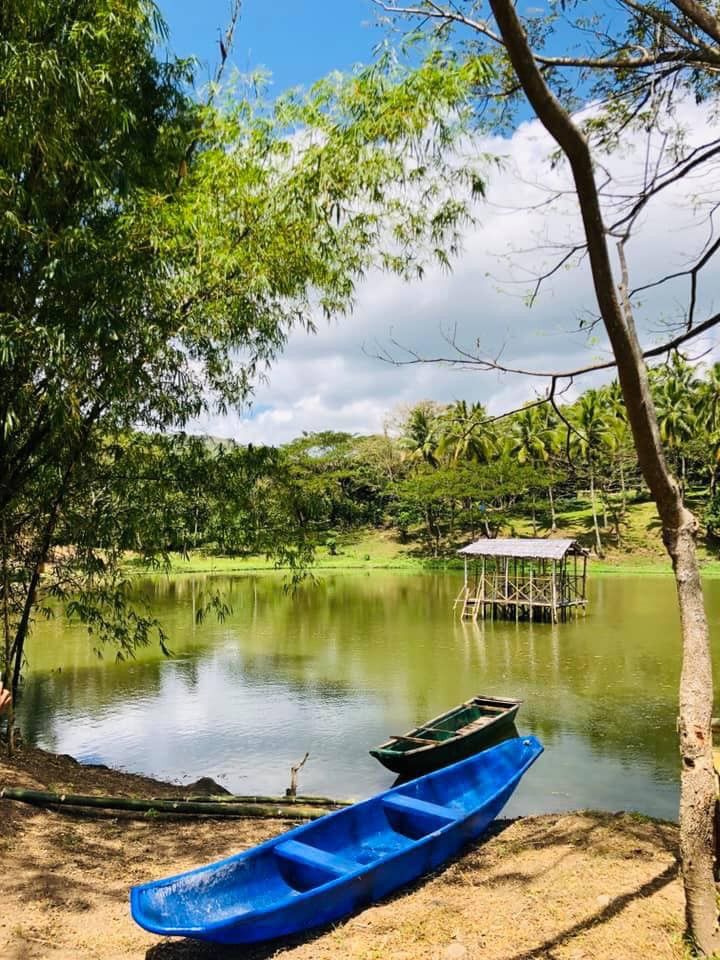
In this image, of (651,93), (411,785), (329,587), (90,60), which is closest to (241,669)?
(411,785)

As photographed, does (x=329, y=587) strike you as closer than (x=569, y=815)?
No

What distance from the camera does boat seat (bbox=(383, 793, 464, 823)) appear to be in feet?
15.4

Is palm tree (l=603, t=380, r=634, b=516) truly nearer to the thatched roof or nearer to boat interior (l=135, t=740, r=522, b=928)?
the thatched roof

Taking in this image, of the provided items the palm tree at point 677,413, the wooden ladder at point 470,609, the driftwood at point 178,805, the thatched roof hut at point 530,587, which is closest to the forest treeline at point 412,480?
the palm tree at point 677,413

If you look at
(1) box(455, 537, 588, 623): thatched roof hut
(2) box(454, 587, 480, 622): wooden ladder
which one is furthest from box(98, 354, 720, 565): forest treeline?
(2) box(454, 587, 480, 622): wooden ladder

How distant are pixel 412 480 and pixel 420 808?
29.4 meters

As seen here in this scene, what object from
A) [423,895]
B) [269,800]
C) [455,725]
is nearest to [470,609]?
[455,725]

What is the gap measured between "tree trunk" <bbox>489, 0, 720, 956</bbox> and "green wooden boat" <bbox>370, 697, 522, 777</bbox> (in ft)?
15.0

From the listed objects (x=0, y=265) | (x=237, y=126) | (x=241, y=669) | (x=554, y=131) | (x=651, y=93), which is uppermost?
(x=237, y=126)

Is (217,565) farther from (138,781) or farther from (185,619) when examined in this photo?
(138,781)

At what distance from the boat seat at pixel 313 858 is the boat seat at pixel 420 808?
869mm

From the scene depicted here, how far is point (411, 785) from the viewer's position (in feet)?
17.3

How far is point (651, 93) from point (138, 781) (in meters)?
7.03

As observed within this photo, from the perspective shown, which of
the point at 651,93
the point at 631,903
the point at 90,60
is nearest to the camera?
the point at 631,903
